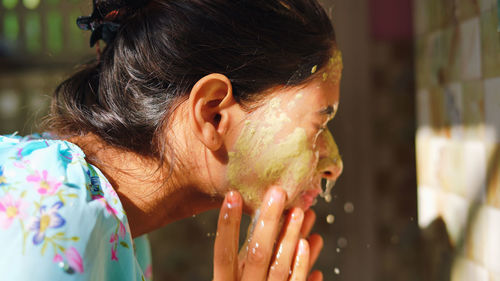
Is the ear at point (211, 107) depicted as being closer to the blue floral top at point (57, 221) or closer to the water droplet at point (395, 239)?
the blue floral top at point (57, 221)

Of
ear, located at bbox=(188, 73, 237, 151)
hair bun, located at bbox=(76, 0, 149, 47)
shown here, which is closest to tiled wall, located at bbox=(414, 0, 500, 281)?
ear, located at bbox=(188, 73, 237, 151)

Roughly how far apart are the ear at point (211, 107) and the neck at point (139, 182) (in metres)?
0.07

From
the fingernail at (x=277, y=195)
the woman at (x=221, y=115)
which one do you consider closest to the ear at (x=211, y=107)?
the woman at (x=221, y=115)

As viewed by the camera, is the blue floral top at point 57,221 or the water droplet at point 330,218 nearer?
the blue floral top at point 57,221

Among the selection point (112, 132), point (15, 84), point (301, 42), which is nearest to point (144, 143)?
point (112, 132)

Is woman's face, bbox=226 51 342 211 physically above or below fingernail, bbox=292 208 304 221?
above

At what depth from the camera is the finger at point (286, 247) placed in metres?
0.69

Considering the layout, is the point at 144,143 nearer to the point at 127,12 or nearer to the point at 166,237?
the point at 127,12

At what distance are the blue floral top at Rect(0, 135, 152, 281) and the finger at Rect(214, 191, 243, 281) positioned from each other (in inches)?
6.2

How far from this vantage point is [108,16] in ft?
2.33

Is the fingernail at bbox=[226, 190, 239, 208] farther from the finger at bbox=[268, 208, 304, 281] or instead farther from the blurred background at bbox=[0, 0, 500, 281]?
the blurred background at bbox=[0, 0, 500, 281]

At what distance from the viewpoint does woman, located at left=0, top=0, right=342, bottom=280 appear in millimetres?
652

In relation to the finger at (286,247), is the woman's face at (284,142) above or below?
above

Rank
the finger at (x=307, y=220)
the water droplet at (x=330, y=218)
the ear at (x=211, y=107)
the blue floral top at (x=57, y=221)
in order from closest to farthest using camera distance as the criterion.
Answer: the blue floral top at (x=57, y=221)
the ear at (x=211, y=107)
the finger at (x=307, y=220)
the water droplet at (x=330, y=218)
